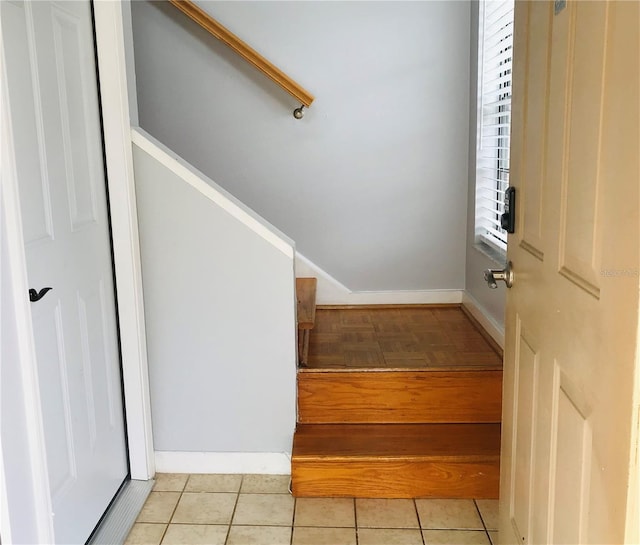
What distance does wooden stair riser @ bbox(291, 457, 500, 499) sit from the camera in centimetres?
214

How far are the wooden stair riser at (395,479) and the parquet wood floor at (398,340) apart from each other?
1.22ft

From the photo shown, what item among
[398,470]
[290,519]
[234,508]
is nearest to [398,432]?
[398,470]

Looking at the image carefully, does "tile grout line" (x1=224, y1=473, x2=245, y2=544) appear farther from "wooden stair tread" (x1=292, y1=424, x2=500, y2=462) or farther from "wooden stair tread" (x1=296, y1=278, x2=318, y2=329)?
"wooden stair tread" (x1=296, y1=278, x2=318, y2=329)

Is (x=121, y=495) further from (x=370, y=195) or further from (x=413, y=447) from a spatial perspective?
(x=370, y=195)

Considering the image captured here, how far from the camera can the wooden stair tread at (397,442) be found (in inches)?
84.7

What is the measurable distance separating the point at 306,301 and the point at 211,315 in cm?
74

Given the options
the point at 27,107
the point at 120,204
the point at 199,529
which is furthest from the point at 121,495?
the point at 27,107

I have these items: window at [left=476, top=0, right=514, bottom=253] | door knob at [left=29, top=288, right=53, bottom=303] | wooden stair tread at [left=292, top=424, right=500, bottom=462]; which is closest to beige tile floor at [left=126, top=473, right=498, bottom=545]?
wooden stair tread at [left=292, top=424, right=500, bottom=462]

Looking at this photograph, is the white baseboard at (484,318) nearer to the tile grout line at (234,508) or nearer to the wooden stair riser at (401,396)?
the wooden stair riser at (401,396)

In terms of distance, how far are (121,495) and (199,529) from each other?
1.15 feet

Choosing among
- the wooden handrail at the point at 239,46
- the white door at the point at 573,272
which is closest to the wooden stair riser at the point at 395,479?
the white door at the point at 573,272

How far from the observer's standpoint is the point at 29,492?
52.6 inches

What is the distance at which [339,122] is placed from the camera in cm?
316

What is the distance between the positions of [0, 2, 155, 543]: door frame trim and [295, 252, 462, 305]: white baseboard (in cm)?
127
